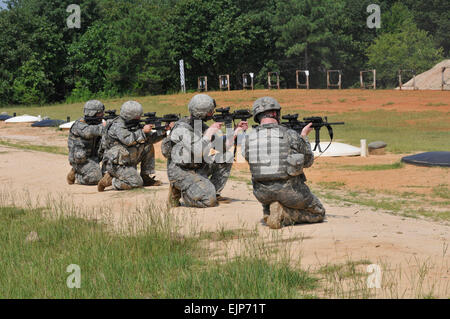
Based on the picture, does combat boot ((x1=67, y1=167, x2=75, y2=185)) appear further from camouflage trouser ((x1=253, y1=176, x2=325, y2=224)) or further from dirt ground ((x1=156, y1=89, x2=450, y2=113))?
dirt ground ((x1=156, y1=89, x2=450, y2=113))

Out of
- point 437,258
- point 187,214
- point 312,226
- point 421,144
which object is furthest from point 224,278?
point 421,144

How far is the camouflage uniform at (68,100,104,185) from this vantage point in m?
14.0

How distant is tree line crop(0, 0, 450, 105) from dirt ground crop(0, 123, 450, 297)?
1400 inches

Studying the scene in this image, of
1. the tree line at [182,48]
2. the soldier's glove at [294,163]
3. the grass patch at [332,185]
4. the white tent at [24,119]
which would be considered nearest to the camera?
the soldier's glove at [294,163]

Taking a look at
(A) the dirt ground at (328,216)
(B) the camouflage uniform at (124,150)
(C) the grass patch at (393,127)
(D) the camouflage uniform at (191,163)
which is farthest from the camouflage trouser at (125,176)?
(C) the grass patch at (393,127)

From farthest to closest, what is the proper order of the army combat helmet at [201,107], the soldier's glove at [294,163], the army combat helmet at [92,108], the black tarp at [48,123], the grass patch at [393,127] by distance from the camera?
the black tarp at [48,123], the grass patch at [393,127], the army combat helmet at [92,108], the army combat helmet at [201,107], the soldier's glove at [294,163]

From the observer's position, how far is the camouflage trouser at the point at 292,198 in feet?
28.8

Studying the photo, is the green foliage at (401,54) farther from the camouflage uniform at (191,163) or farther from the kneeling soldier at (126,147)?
the camouflage uniform at (191,163)

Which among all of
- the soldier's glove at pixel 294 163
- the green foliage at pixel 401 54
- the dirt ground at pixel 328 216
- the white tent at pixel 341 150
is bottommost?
the white tent at pixel 341 150

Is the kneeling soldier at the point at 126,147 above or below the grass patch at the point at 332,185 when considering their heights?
above

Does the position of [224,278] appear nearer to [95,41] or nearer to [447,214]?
[447,214]

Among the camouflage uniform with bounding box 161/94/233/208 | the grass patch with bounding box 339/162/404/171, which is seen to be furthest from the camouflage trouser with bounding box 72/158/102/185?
the grass patch with bounding box 339/162/404/171

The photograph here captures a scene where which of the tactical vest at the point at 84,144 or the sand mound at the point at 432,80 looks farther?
the sand mound at the point at 432,80

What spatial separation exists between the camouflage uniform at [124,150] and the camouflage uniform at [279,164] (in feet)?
13.9
